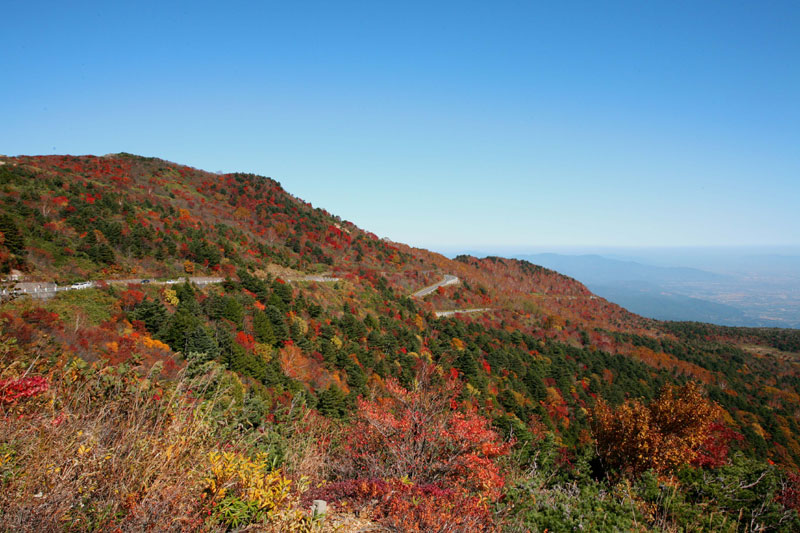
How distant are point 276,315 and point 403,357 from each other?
39.5ft

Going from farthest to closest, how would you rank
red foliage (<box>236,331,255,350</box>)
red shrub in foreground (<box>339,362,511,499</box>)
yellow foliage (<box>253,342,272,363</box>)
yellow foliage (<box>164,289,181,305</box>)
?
yellow foliage (<box>164,289,181,305</box>)
yellow foliage (<box>253,342,272,363</box>)
red foliage (<box>236,331,255,350</box>)
red shrub in foreground (<box>339,362,511,499</box>)

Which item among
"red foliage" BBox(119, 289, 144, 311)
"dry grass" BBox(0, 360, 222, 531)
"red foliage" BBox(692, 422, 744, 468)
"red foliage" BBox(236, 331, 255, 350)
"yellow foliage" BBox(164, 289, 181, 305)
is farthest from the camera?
"yellow foliage" BBox(164, 289, 181, 305)

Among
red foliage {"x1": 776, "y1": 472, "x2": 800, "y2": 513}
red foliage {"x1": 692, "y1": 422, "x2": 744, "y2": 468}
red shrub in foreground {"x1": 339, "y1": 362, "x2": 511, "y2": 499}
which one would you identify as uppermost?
red shrub in foreground {"x1": 339, "y1": 362, "x2": 511, "y2": 499}

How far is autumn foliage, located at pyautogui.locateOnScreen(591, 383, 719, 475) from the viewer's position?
10.1 meters

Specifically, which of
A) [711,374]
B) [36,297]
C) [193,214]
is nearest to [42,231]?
[36,297]

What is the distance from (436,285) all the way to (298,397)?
6458 cm

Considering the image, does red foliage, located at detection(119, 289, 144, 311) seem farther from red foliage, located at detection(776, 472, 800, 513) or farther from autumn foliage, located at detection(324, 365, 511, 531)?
red foliage, located at detection(776, 472, 800, 513)

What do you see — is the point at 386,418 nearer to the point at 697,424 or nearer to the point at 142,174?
the point at 697,424

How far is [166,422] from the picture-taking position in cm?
402

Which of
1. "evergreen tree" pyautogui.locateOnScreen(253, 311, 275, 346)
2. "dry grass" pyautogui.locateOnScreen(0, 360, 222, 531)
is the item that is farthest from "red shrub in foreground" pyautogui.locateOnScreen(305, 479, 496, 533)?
"evergreen tree" pyautogui.locateOnScreen(253, 311, 275, 346)

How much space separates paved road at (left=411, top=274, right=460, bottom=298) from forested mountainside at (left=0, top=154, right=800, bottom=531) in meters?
2.66

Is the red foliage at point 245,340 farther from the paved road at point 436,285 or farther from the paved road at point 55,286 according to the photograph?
the paved road at point 436,285

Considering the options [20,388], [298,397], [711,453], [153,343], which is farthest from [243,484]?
[153,343]

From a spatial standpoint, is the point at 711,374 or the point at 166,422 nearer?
the point at 166,422
